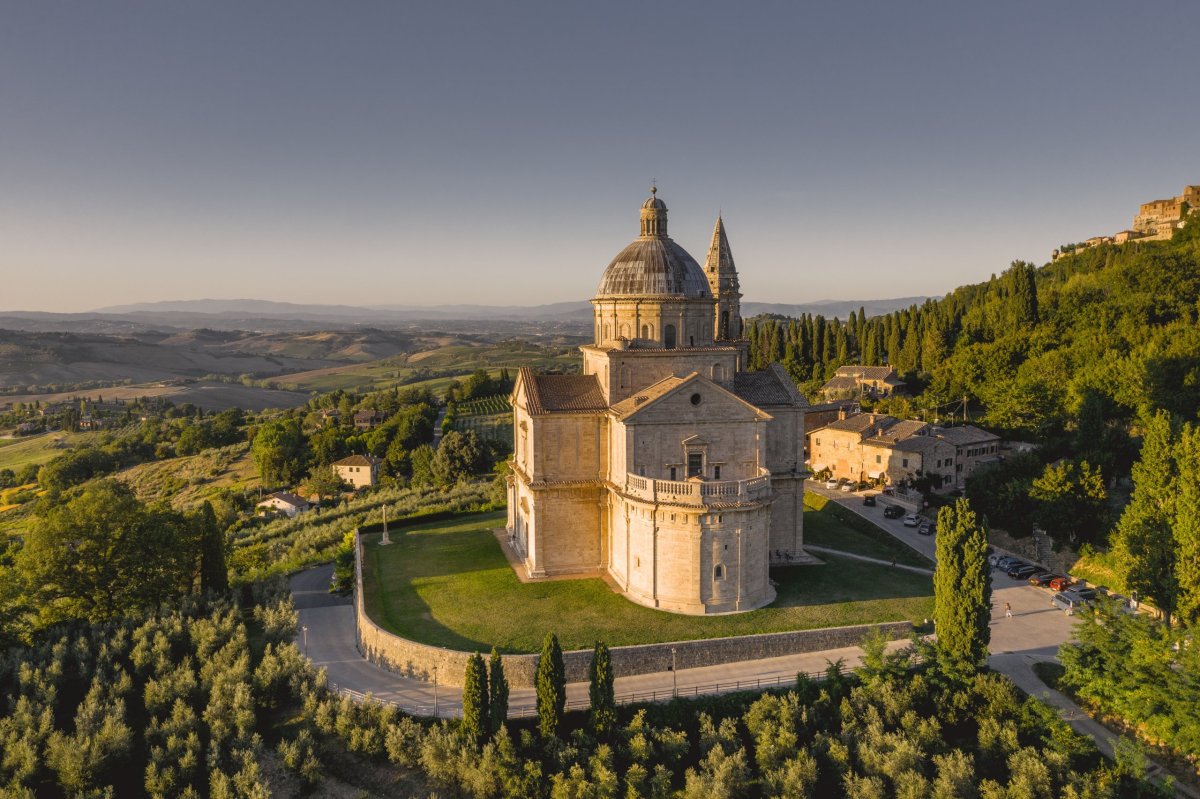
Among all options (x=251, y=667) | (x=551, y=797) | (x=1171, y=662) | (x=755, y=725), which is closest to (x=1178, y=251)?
(x=1171, y=662)

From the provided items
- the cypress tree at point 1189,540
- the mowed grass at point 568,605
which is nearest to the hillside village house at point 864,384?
the mowed grass at point 568,605

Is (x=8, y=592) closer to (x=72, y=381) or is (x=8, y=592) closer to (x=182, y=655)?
(x=182, y=655)

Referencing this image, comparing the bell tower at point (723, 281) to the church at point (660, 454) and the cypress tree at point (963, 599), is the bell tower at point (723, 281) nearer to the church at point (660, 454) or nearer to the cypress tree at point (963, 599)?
the church at point (660, 454)

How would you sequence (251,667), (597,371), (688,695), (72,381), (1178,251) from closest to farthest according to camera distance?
(688,695), (251,667), (597,371), (1178,251), (72,381)

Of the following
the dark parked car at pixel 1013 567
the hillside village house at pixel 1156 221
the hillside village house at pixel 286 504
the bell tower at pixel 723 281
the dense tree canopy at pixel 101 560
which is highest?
the hillside village house at pixel 1156 221

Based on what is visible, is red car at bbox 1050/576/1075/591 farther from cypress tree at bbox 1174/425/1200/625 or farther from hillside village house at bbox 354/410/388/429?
hillside village house at bbox 354/410/388/429

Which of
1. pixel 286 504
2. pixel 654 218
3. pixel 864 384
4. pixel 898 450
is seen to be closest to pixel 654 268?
pixel 654 218
